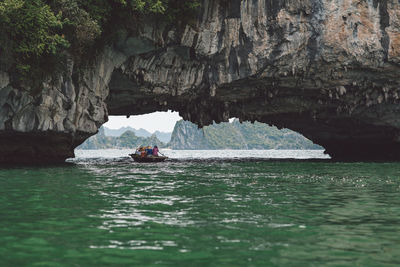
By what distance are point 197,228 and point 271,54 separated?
26.4 m

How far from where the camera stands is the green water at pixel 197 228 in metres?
6.54

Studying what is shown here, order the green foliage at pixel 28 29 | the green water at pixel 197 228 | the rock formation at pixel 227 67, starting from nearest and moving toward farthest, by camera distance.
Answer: the green water at pixel 197 228 < the green foliage at pixel 28 29 < the rock formation at pixel 227 67

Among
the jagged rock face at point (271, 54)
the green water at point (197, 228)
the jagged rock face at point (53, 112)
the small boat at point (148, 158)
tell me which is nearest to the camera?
the green water at point (197, 228)

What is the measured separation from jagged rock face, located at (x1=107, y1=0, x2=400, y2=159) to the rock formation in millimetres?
78

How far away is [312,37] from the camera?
108 feet

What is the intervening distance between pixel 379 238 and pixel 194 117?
35.0 metres

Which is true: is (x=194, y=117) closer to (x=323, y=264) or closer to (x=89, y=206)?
(x=89, y=206)

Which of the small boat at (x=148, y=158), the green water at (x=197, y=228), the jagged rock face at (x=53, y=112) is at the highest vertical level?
the jagged rock face at (x=53, y=112)

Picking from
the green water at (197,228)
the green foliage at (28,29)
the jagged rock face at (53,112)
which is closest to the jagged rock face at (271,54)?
the jagged rock face at (53,112)

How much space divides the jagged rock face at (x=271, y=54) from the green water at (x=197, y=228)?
63.2 feet

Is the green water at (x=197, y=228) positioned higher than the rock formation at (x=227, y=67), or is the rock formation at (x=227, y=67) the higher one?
the rock formation at (x=227, y=67)

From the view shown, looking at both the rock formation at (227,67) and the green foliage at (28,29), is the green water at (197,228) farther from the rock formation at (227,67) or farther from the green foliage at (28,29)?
the rock formation at (227,67)

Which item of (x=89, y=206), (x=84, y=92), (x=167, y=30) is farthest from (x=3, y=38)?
(x=89, y=206)

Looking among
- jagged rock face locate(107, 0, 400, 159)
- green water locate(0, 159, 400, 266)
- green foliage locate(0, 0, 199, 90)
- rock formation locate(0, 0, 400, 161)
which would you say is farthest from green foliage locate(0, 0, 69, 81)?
green water locate(0, 159, 400, 266)
